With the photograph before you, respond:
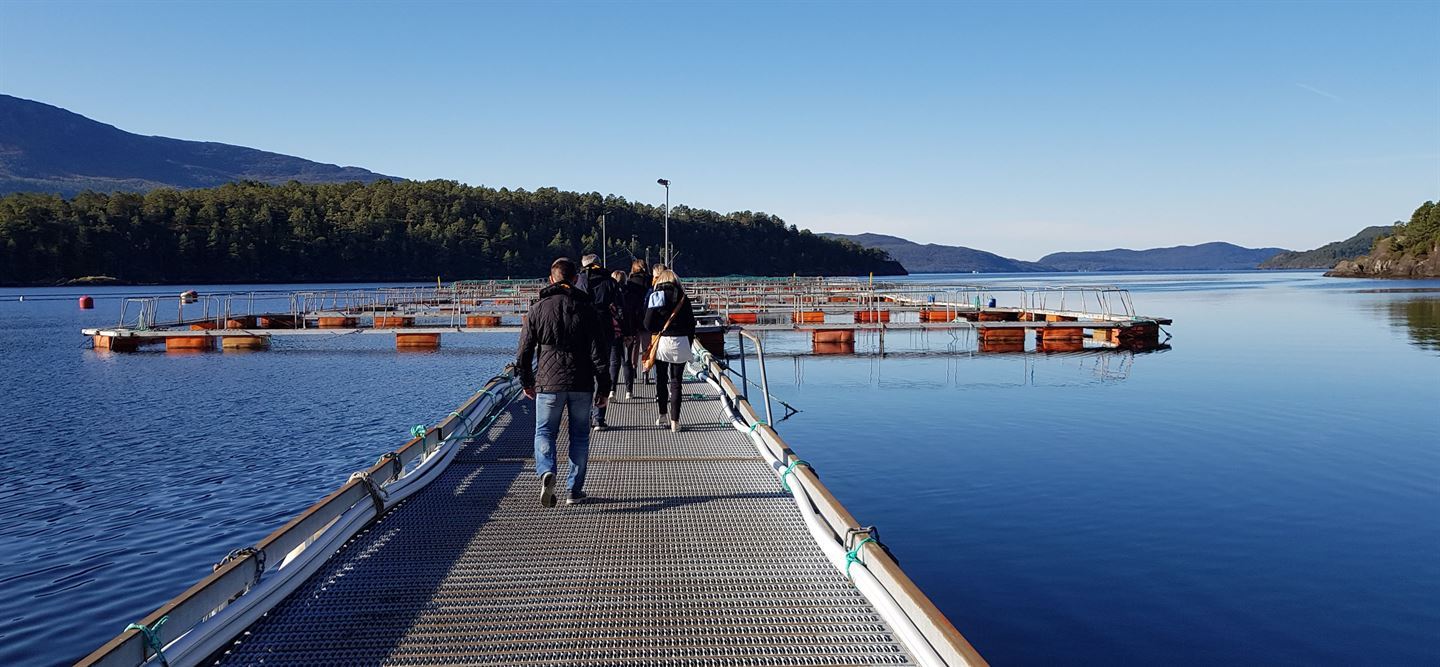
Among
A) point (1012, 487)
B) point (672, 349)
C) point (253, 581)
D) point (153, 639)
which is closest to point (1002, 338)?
point (1012, 487)

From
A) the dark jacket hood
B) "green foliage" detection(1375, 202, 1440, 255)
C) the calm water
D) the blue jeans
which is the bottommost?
the calm water

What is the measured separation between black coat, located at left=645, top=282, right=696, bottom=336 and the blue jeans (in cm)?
264

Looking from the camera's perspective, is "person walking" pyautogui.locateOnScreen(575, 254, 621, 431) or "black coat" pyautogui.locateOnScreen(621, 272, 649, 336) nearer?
→ "person walking" pyautogui.locateOnScreen(575, 254, 621, 431)

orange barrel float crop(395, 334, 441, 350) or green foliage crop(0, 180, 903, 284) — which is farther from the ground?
green foliage crop(0, 180, 903, 284)

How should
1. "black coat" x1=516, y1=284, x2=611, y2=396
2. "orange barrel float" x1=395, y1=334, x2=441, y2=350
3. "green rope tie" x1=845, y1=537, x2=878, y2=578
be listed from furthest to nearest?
1. "orange barrel float" x1=395, y1=334, x2=441, y2=350
2. "black coat" x1=516, y1=284, x2=611, y2=396
3. "green rope tie" x1=845, y1=537, x2=878, y2=578

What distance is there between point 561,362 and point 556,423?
0.47 metres

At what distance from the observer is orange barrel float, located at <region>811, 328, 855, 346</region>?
104ft

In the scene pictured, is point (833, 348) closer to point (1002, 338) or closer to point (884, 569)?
point (1002, 338)

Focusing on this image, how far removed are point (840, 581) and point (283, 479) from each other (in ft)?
28.8

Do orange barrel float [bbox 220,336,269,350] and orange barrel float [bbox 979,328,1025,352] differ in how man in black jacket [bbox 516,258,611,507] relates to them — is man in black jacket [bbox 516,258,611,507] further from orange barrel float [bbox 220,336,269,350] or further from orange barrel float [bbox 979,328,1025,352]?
orange barrel float [bbox 220,336,269,350]

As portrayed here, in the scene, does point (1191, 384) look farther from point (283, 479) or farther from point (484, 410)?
point (283, 479)

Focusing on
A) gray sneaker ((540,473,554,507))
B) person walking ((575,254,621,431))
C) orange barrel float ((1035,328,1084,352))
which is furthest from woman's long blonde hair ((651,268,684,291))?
orange barrel float ((1035,328,1084,352))

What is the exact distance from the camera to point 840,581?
518cm

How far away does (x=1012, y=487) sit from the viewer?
11.4m
